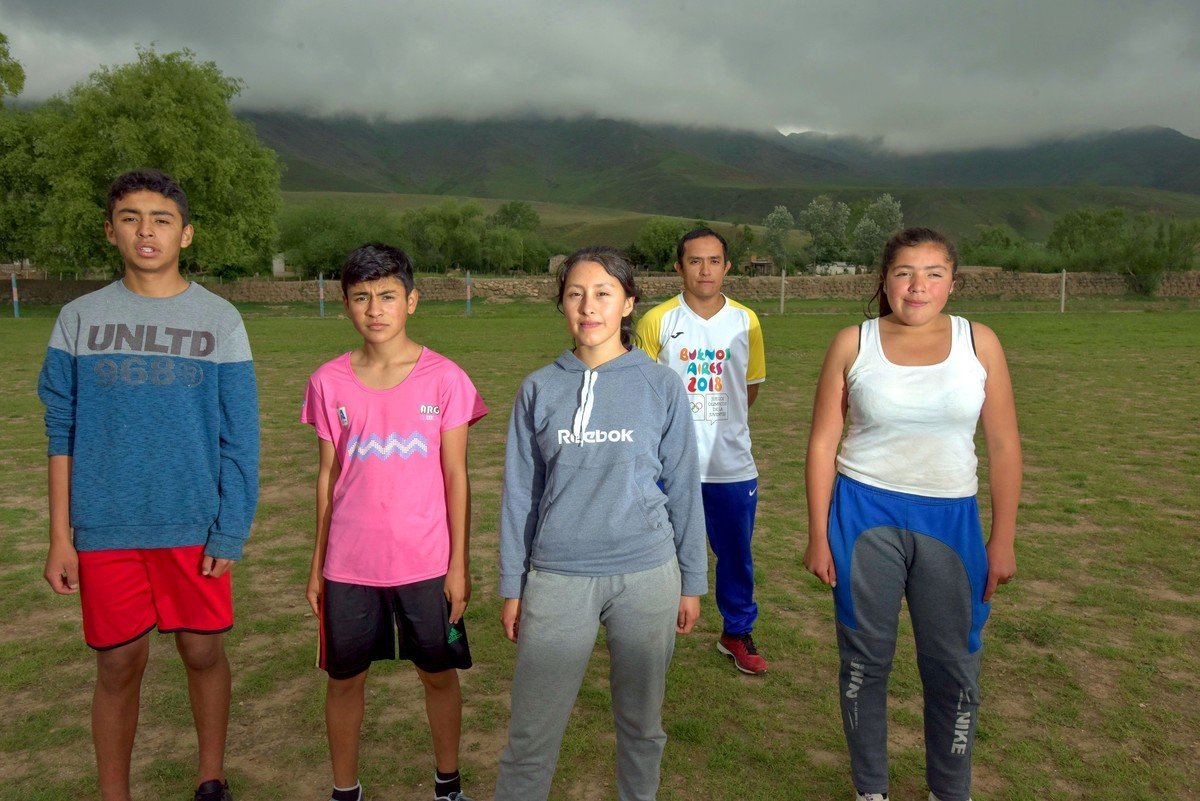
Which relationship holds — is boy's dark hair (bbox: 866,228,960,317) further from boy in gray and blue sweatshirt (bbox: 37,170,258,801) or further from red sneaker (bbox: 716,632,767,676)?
boy in gray and blue sweatshirt (bbox: 37,170,258,801)

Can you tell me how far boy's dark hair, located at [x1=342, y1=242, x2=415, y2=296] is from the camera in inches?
106

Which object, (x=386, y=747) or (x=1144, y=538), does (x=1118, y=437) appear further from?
(x=386, y=747)

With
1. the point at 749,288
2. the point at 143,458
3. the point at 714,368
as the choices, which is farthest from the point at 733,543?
the point at 749,288

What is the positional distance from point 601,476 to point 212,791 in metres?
1.73

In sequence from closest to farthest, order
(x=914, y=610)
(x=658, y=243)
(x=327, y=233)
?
1. (x=914, y=610)
2. (x=327, y=233)
3. (x=658, y=243)

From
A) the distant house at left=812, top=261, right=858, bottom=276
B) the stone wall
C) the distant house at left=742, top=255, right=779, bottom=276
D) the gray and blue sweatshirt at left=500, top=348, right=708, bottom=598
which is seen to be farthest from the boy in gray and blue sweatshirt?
the distant house at left=742, top=255, right=779, bottom=276

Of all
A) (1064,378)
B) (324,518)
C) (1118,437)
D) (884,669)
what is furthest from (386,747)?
(1064,378)

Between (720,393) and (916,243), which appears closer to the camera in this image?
(916,243)

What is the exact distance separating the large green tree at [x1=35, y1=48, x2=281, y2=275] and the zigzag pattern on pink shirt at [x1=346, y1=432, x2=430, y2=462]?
34217 millimetres

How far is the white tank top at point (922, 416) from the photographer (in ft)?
8.53

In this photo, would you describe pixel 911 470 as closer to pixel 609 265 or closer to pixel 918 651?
pixel 918 651

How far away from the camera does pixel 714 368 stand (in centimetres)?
379

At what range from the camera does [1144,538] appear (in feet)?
18.2

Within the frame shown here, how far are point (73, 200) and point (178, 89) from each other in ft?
20.2
